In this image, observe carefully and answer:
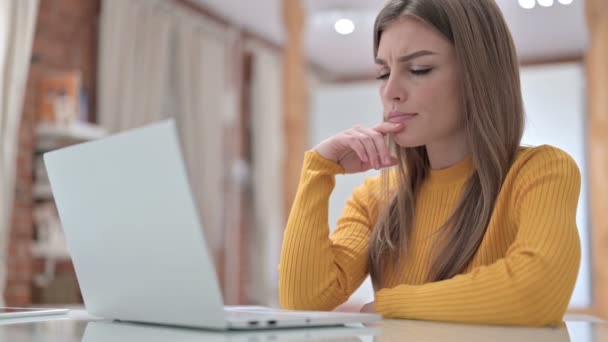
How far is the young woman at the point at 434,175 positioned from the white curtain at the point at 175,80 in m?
3.26

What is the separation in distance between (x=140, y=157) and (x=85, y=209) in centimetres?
19

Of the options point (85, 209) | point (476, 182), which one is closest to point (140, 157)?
point (85, 209)

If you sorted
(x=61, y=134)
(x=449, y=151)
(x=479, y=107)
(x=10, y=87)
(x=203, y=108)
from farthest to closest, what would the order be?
(x=203, y=108) < (x=61, y=134) < (x=10, y=87) < (x=449, y=151) < (x=479, y=107)

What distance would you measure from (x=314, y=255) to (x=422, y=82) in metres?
0.36

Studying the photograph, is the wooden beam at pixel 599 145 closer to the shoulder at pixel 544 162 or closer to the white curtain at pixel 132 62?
the white curtain at pixel 132 62

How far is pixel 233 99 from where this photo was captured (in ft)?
19.3

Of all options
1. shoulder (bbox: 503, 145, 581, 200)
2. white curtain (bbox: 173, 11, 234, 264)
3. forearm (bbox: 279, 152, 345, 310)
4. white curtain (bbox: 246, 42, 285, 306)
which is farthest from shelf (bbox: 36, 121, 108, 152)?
shoulder (bbox: 503, 145, 581, 200)

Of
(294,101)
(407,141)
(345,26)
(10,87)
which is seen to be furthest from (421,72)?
(345,26)

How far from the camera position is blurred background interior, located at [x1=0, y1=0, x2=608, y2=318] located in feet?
13.0

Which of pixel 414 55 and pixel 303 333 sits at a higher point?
pixel 414 55

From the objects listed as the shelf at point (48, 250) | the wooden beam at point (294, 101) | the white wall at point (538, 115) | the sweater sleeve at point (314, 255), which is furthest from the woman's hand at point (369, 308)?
the wooden beam at point (294, 101)

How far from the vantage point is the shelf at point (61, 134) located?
12.9 feet

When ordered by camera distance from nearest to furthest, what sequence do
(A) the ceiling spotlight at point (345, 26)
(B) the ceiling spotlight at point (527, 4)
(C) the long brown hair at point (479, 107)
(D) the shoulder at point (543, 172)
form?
(D) the shoulder at point (543, 172) < (C) the long brown hair at point (479, 107) < (B) the ceiling spotlight at point (527, 4) < (A) the ceiling spotlight at point (345, 26)

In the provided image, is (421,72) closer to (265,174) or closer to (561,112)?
(561,112)
